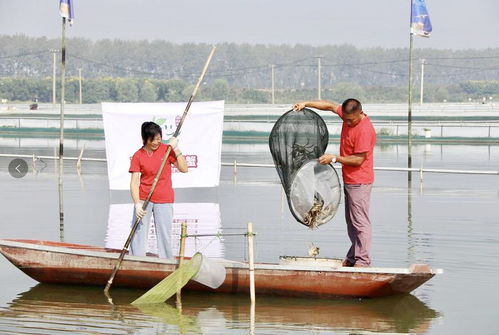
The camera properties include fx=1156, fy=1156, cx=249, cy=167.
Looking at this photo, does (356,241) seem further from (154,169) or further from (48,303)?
(48,303)

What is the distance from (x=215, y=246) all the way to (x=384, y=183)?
13778 mm

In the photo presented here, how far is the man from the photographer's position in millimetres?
11836

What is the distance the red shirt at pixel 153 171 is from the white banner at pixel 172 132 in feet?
29.5

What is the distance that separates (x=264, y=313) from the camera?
11359 mm

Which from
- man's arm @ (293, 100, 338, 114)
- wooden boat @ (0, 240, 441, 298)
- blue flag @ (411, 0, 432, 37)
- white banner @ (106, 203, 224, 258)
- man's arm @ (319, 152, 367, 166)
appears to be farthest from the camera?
blue flag @ (411, 0, 432, 37)

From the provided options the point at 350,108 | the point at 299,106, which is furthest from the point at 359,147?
the point at 299,106

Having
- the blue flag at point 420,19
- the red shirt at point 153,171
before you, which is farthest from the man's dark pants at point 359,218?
Result: the blue flag at point 420,19

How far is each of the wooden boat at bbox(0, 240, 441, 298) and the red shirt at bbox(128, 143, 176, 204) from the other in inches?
26.1

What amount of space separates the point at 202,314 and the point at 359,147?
7.65 ft

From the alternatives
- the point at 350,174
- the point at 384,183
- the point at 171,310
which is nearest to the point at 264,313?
the point at 171,310

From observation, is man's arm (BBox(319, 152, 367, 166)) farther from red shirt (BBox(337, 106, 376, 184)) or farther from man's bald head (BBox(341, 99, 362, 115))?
man's bald head (BBox(341, 99, 362, 115))

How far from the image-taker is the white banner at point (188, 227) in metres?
15.6

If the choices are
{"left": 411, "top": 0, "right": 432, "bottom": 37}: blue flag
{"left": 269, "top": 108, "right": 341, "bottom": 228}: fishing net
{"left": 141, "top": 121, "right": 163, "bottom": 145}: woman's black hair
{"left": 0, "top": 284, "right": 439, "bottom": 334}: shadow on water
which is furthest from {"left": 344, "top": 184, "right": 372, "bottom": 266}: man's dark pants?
{"left": 411, "top": 0, "right": 432, "bottom": 37}: blue flag

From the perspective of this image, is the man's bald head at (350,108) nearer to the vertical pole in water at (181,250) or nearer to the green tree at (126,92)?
the vertical pole in water at (181,250)
